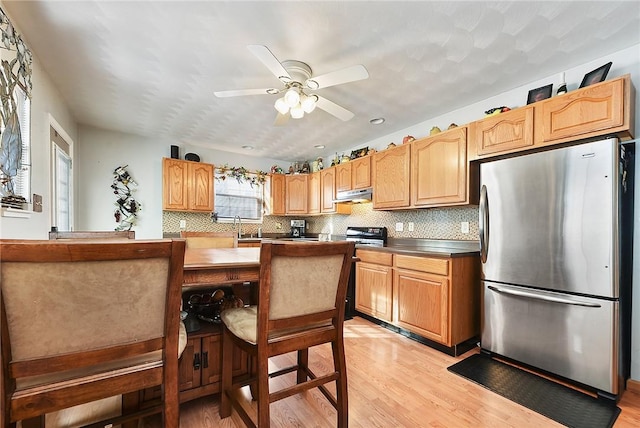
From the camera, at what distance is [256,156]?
503cm

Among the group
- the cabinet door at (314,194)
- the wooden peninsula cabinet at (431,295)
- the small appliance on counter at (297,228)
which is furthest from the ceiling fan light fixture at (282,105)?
the small appliance on counter at (297,228)

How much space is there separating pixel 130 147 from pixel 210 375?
3.58 m

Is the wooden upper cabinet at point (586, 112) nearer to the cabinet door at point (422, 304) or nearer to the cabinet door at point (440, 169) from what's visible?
the cabinet door at point (440, 169)

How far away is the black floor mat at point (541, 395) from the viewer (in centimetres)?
159

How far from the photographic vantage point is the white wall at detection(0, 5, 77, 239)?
1958 mm

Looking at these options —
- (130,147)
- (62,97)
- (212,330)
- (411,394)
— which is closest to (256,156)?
(130,147)

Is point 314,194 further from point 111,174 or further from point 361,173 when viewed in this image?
point 111,174

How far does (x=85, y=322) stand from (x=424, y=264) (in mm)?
2464

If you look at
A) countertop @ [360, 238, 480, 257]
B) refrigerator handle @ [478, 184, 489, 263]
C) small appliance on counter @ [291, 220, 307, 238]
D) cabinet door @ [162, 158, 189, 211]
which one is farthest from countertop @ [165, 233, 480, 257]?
cabinet door @ [162, 158, 189, 211]

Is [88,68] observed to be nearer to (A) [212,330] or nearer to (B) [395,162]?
(A) [212,330]

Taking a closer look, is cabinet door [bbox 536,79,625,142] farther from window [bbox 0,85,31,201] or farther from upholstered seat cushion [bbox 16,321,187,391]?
window [bbox 0,85,31,201]

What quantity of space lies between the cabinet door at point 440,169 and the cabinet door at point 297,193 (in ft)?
7.66

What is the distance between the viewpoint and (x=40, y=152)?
213 centimetres

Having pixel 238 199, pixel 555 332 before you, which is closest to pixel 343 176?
pixel 238 199
